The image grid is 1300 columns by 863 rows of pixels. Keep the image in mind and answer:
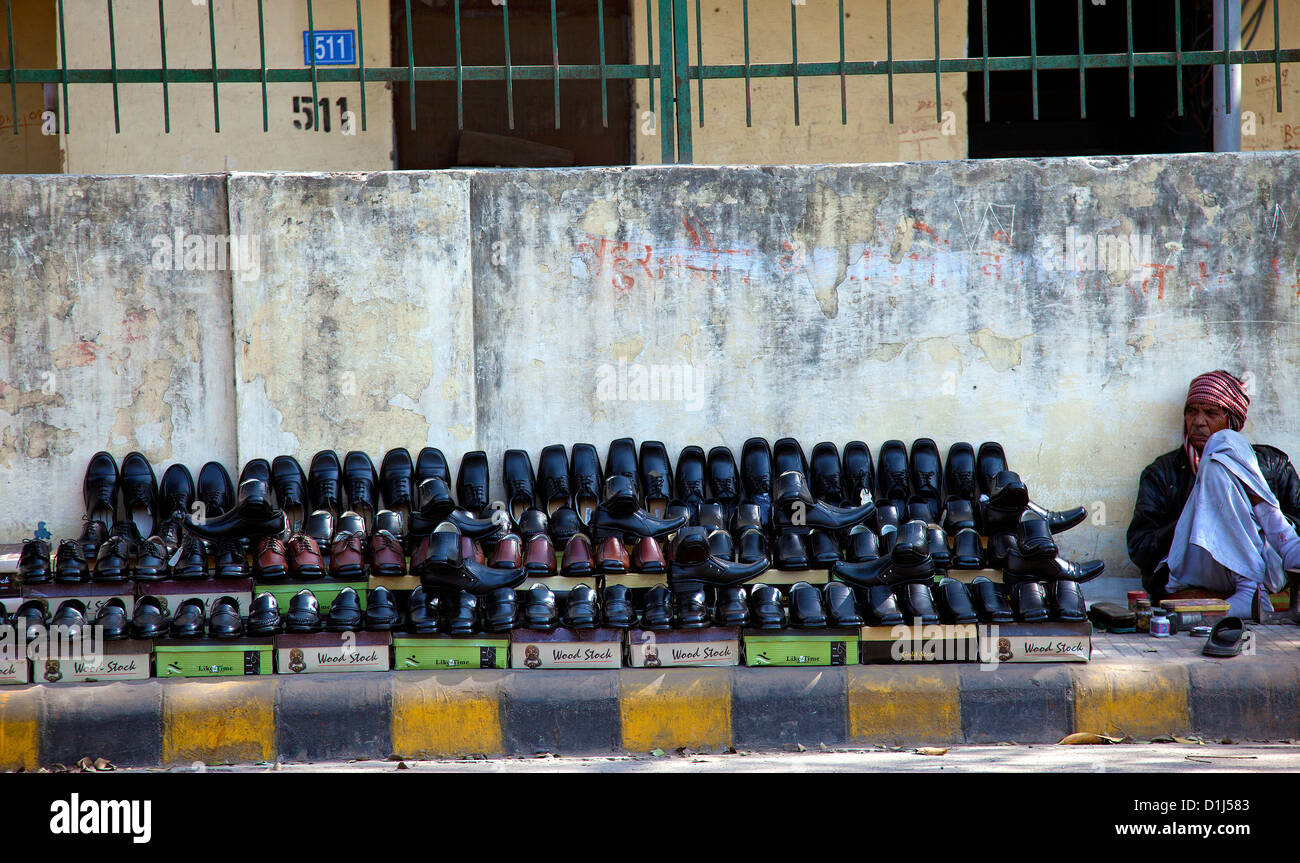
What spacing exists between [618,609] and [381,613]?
32.7 inches

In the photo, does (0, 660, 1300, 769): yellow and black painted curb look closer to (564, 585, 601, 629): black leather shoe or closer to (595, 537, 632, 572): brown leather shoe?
(564, 585, 601, 629): black leather shoe

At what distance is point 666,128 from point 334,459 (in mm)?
2103

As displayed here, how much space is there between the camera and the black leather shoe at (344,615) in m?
4.31

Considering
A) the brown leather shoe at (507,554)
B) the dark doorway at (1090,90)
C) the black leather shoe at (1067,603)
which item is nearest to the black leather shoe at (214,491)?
the brown leather shoe at (507,554)

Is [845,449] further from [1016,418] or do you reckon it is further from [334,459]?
[334,459]

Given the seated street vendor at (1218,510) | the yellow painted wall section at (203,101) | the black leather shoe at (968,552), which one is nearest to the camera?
the black leather shoe at (968,552)

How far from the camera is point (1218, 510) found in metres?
5.00

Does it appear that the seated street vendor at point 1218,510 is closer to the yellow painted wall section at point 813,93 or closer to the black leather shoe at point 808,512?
the black leather shoe at point 808,512

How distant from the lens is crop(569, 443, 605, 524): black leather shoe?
5.13 meters

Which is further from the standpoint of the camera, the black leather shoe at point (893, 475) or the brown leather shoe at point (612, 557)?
the black leather shoe at point (893, 475)

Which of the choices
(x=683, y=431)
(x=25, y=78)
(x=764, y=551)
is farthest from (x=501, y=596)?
(x=25, y=78)

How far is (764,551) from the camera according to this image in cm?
463

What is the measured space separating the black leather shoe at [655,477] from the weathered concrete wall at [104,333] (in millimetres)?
1766

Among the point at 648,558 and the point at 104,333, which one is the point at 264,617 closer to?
the point at 648,558
